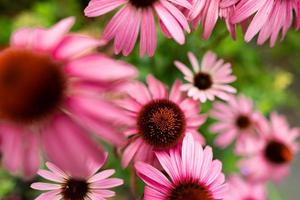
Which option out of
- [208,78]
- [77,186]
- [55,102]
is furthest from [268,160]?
[55,102]

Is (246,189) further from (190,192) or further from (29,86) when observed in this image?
(29,86)

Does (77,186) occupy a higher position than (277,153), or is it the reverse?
(277,153)

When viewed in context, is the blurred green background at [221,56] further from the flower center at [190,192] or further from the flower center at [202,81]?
the flower center at [190,192]

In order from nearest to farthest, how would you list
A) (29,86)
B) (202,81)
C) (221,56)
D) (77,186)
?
(29,86), (77,186), (202,81), (221,56)

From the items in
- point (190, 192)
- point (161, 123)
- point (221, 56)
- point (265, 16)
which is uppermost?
point (221, 56)

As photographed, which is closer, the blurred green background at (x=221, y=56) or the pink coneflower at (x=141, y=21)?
the pink coneflower at (x=141, y=21)

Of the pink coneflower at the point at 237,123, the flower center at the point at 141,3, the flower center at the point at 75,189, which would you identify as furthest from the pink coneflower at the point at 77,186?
the pink coneflower at the point at 237,123
